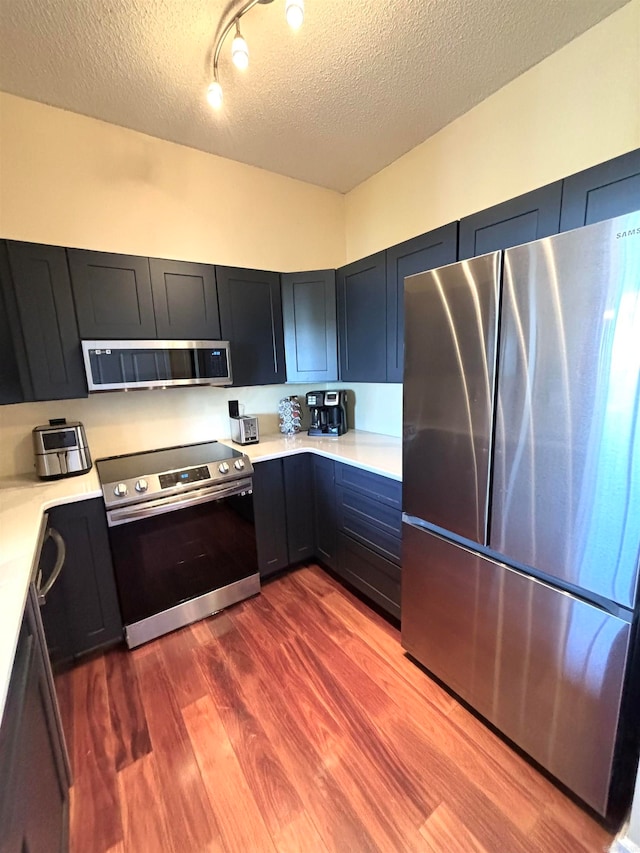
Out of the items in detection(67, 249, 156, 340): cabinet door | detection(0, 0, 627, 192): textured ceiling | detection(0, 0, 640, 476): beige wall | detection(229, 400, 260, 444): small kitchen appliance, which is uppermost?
detection(0, 0, 627, 192): textured ceiling

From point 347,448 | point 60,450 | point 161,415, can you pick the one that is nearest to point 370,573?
point 347,448

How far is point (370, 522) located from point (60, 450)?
167cm

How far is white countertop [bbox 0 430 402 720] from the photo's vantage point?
33.3 inches

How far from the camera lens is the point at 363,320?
221 centimetres

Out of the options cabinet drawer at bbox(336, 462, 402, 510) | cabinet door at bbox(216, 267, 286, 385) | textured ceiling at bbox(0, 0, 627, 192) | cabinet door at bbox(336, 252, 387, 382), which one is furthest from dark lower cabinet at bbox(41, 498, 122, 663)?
textured ceiling at bbox(0, 0, 627, 192)

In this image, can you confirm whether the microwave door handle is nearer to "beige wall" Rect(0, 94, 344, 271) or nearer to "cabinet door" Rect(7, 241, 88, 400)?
"cabinet door" Rect(7, 241, 88, 400)

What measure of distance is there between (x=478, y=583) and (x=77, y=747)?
5.51ft

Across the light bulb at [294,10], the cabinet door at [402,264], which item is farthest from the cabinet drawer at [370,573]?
the light bulb at [294,10]

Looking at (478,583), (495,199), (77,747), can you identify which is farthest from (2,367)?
(495,199)

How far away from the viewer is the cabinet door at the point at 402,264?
5.52 ft

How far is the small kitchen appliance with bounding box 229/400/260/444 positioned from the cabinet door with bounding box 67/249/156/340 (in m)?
0.76

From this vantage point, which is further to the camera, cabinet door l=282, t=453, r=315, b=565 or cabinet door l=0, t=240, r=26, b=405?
cabinet door l=282, t=453, r=315, b=565

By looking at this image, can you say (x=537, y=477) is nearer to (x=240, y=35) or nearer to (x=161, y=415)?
(x=240, y=35)

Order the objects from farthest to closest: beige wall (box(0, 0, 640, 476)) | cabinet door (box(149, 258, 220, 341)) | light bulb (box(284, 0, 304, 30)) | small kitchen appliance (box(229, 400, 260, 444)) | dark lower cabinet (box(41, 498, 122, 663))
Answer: small kitchen appliance (box(229, 400, 260, 444)), cabinet door (box(149, 258, 220, 341)), dark lower cabinet (box(41, 498, 122, 663)), beige wall (box(0, 0, 640, 476)), light bulb (box(284, 0, 304, 30))
